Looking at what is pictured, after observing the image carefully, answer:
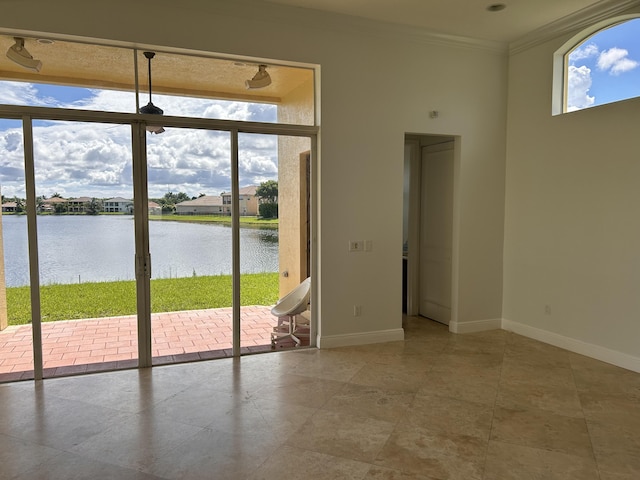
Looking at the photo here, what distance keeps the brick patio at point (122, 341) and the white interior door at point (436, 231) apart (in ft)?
8.07

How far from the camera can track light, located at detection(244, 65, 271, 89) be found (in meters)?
4.60

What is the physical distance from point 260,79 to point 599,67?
3454 mm

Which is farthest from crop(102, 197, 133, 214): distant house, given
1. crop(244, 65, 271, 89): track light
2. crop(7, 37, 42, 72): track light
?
crop(244, 65, 271, 89): track light

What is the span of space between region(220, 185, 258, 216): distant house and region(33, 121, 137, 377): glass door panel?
92 cm

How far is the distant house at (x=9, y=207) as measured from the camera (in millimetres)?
3880

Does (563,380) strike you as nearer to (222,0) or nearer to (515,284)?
(515,284)

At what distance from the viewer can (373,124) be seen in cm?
493

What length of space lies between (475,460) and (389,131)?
3.43m

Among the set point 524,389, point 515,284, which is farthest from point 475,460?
point 515,284

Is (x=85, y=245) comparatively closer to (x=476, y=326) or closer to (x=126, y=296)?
(x=126, y=296)

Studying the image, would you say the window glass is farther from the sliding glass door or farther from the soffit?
the sliding glass door

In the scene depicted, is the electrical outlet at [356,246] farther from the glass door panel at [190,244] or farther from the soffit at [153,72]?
the soffit at [153,72]

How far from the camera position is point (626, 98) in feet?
13.9

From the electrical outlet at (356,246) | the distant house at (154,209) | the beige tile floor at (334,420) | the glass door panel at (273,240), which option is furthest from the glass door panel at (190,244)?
the electrical outlet at (356,246)
